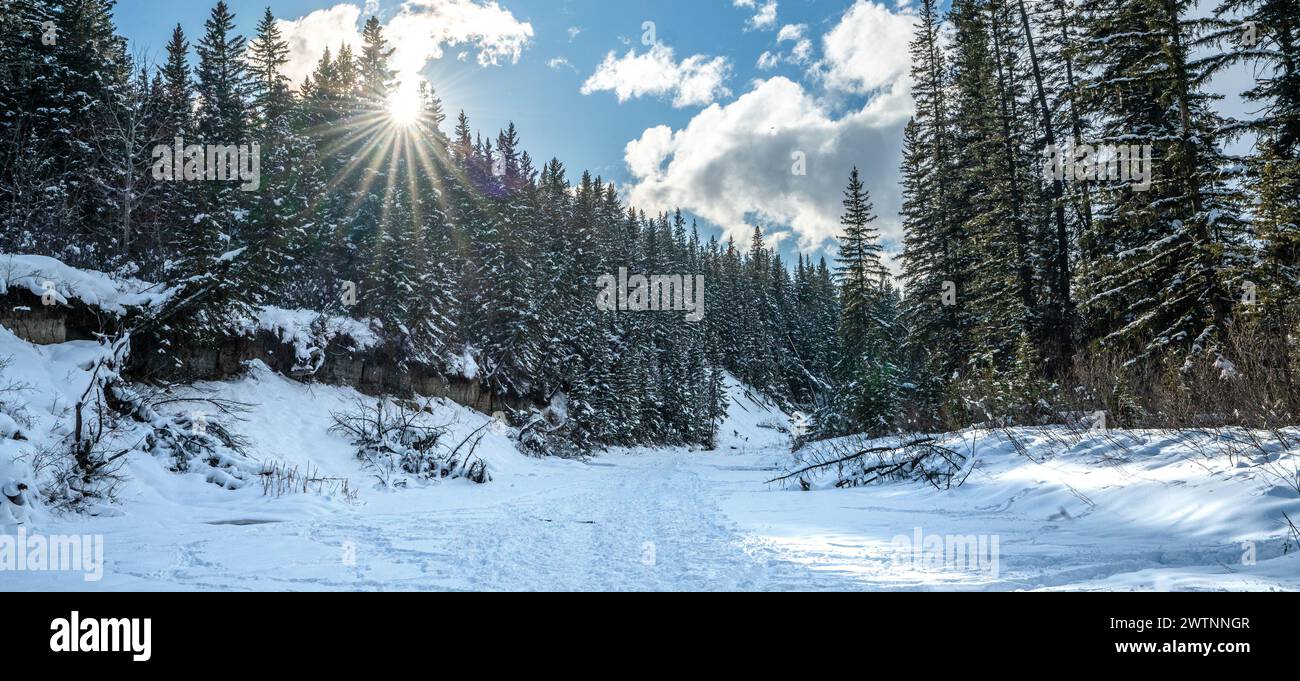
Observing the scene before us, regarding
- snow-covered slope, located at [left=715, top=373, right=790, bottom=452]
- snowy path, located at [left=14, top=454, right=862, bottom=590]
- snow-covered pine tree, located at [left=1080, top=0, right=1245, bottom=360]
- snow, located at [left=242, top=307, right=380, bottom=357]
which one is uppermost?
snow-covered pine tree, located at [left=1080, top=0, right=1245, bottom=360]

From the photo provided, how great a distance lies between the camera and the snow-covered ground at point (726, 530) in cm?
382

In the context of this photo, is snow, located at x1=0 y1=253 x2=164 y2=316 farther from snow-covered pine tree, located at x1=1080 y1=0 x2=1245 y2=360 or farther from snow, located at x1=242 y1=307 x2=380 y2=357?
snow-covered pine tree, located at x1=1080 y1=0 x2=1245 y2=360

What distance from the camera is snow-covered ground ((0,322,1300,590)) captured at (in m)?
3.82

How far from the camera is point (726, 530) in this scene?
6.34 meters

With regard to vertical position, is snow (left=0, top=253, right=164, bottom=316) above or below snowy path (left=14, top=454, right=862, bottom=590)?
above

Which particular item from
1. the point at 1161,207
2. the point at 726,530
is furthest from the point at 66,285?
the point at 1161,207

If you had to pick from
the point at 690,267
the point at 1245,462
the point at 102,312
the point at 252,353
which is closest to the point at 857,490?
the point at 1245,462

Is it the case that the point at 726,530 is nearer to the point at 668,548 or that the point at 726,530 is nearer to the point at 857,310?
the point at 668,548

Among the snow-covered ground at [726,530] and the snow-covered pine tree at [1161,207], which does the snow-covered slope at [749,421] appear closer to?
the snow-covered pine tree at [1161,207]

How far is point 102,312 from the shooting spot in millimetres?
9633

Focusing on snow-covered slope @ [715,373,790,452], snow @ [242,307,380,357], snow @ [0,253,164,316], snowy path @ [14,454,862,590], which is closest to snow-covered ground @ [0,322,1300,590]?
snowy path @ [14,454,862,590]
